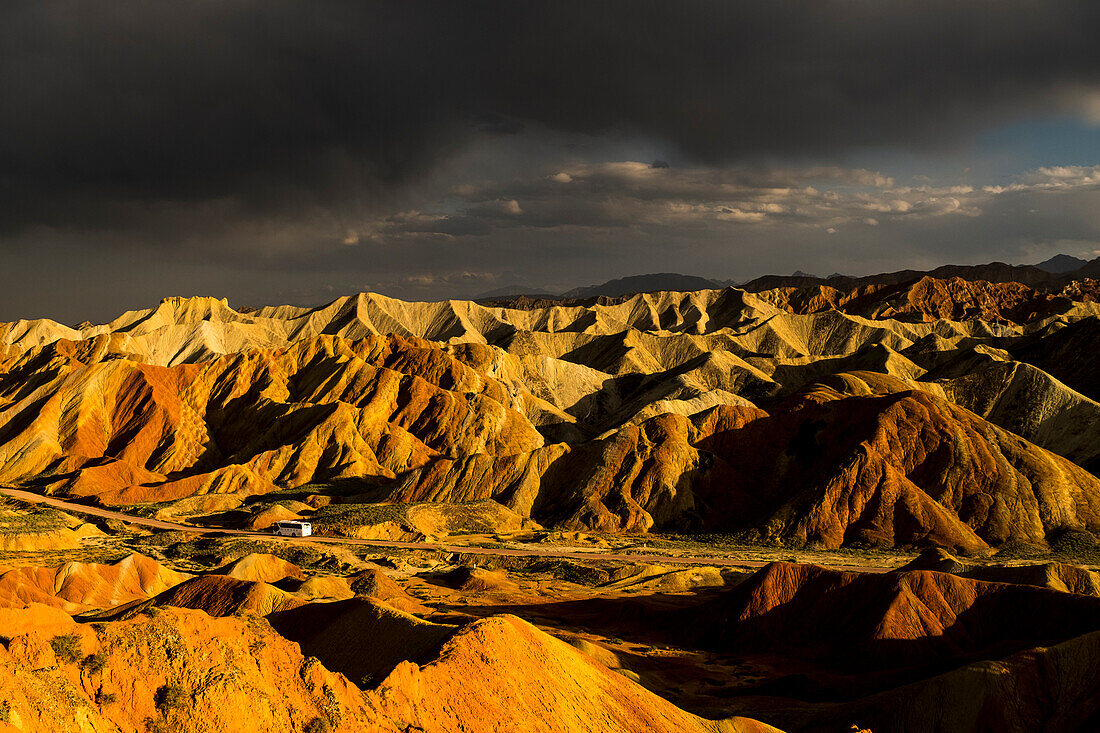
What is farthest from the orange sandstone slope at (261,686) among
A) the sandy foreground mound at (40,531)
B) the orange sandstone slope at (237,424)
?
the orange sandstone slope at (237,424)

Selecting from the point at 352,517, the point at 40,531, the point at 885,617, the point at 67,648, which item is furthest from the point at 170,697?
the point at 352,517

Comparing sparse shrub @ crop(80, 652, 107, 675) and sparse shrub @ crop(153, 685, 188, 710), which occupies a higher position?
sparse shrub @ crop(80, 652, 107, 675)

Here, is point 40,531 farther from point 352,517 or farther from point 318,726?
point 318,726

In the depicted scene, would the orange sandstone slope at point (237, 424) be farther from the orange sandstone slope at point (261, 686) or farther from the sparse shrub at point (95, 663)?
the sparse shrub at point (95, 663)

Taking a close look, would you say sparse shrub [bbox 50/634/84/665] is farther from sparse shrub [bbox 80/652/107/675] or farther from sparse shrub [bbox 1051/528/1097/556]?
sparse shrub [bbox 1051/528/1097/556]

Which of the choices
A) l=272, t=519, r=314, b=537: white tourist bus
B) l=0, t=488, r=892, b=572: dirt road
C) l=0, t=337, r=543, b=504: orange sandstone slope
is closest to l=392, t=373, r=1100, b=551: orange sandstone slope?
l=0, t=488, r=892, b=572: dirt road

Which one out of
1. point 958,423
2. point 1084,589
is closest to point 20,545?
point 1084,589
